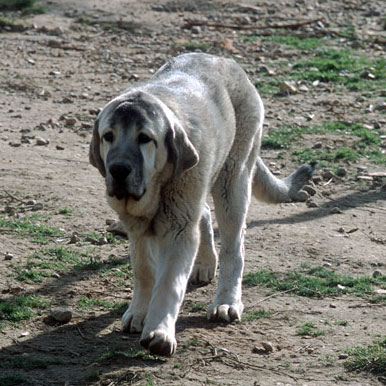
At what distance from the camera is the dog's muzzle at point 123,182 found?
Result: 16.2 ft

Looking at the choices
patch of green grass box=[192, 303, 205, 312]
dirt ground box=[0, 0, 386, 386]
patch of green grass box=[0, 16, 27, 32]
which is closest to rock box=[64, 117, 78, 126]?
dirt ground box=[0, 0, 386, 386]

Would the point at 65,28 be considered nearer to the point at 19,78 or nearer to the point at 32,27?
the point at 32,27

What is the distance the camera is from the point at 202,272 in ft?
22.0

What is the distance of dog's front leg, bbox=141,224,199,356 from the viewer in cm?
495

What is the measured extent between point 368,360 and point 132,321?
4.82ft

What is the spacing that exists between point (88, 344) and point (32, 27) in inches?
406

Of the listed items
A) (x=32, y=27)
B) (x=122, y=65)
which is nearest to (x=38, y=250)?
(x=122, y=65)

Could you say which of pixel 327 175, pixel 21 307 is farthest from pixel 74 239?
pixel 327 175

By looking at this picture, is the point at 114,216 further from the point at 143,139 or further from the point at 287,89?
the point at 287,89

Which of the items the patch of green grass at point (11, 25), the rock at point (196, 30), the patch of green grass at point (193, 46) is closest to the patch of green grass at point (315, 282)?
the patch of green grass at point (193, 46)

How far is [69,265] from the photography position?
6754 mm

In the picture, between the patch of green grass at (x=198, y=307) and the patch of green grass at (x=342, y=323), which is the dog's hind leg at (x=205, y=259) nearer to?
the patch of green grass at (x=198, y=307)

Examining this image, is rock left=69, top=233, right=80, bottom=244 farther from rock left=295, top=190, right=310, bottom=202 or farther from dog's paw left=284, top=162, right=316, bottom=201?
rock left=295, top=190, right=310, bottom=202

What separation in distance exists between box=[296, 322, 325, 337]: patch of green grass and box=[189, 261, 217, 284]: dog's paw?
1073 millimetres
